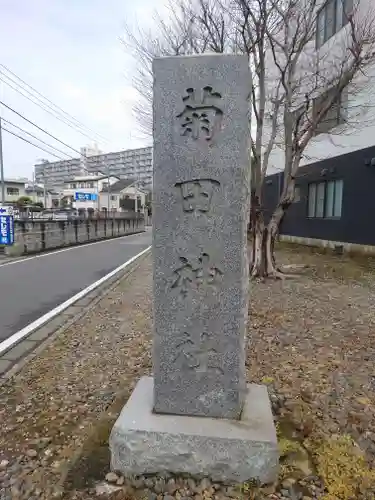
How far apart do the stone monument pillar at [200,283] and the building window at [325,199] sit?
13.7 meters

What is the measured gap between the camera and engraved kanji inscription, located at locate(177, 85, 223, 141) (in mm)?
2393

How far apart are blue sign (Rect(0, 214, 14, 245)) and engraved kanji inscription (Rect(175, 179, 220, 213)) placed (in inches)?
510

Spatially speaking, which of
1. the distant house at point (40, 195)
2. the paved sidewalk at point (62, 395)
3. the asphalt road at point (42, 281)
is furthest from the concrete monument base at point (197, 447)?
the distant house at point (40, 195)

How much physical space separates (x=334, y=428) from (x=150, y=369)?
6.27ft

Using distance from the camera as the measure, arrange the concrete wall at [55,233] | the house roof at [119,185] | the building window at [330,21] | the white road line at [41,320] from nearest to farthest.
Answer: the white road line at [41,320] < the building window at [330,21] < the concrete wall at [55,233] < the house roof at [119,185]

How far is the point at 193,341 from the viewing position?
2.56 metres

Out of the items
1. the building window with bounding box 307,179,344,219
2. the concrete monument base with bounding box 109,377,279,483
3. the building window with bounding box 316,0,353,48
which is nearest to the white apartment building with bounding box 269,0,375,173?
the building window with bounding box 316,0,353,48

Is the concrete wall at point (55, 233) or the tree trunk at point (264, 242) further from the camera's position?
the concrete wall at point (55, 233)

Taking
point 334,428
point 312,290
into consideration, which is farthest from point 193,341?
point 312,290

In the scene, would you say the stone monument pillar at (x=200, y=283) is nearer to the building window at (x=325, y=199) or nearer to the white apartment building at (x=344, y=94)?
the white apartment building at (x=344, y=94)

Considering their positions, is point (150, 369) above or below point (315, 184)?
below

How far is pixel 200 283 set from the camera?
250cm

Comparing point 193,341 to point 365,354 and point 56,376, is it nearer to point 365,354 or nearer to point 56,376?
point 56,376

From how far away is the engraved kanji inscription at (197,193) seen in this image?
2.42m
